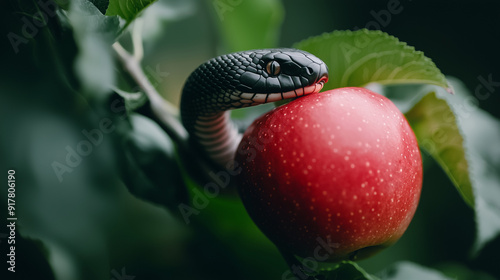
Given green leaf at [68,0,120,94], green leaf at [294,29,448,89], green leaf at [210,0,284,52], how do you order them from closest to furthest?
green leaf at [68,0,120,94]
green leaf at [294,29,448,89]
green leaf at [210,0,284,52]

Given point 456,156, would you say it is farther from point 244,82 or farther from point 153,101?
point 153,101

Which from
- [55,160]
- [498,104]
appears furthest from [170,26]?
[498,104]

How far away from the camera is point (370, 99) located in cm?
44

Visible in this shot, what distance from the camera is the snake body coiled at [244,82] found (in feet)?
1.54

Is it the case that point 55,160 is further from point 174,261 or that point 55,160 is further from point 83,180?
point 174,261

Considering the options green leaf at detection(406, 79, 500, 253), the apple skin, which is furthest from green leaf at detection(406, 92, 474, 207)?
the apple skin

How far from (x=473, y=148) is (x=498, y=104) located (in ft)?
2.06

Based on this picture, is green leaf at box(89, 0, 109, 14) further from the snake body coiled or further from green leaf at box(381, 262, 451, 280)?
green leaf at box(381, 262, 451, 280)

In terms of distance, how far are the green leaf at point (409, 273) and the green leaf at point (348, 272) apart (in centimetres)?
21

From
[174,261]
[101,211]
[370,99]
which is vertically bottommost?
[174,261]

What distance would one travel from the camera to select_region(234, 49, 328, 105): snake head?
1.55 feet

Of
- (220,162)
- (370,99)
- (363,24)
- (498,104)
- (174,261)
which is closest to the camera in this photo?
(370,99)

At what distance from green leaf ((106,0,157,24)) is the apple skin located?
186 millimetres

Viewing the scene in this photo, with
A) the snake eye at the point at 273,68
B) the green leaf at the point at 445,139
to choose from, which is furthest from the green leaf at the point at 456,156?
the snake eye at the point at 273,68
